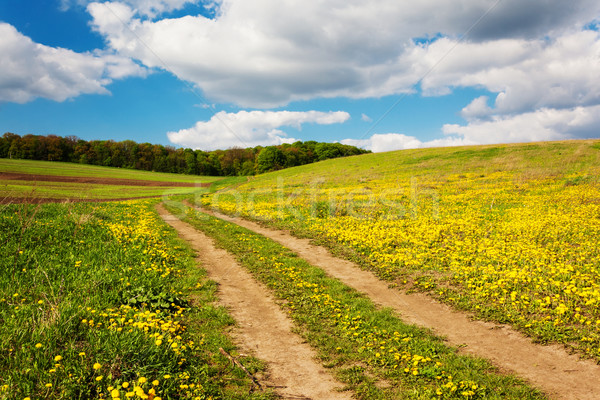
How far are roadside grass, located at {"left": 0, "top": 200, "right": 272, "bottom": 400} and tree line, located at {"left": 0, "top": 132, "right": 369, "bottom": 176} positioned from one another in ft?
330

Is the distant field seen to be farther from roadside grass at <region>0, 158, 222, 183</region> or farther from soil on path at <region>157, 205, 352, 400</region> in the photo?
soil on path at <region>157, 205, 352, 400</region>

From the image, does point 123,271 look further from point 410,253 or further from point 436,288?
point 410,253

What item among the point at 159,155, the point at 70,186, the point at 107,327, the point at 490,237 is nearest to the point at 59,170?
the point at 70,186

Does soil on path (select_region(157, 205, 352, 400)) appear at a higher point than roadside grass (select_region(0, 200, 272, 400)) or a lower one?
lower

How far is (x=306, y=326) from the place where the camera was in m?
7.83

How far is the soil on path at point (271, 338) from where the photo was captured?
554 centimetres

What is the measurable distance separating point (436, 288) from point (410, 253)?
327cm

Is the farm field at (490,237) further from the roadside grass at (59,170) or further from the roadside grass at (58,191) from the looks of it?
the roadside grass at (59,170)

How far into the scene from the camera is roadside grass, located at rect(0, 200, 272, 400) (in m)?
4.75

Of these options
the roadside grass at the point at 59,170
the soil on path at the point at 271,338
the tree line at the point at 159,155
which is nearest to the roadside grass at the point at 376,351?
the soil on path at the point at 271,338

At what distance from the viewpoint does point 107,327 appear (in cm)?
619

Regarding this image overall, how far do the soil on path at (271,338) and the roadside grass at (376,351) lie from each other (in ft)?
0.98

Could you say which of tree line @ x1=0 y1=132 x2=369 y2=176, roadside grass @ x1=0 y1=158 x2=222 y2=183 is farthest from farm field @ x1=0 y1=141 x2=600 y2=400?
tree line @ x1=0 y1=132 x2=369 y2=176

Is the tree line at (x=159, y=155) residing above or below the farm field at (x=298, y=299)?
above
